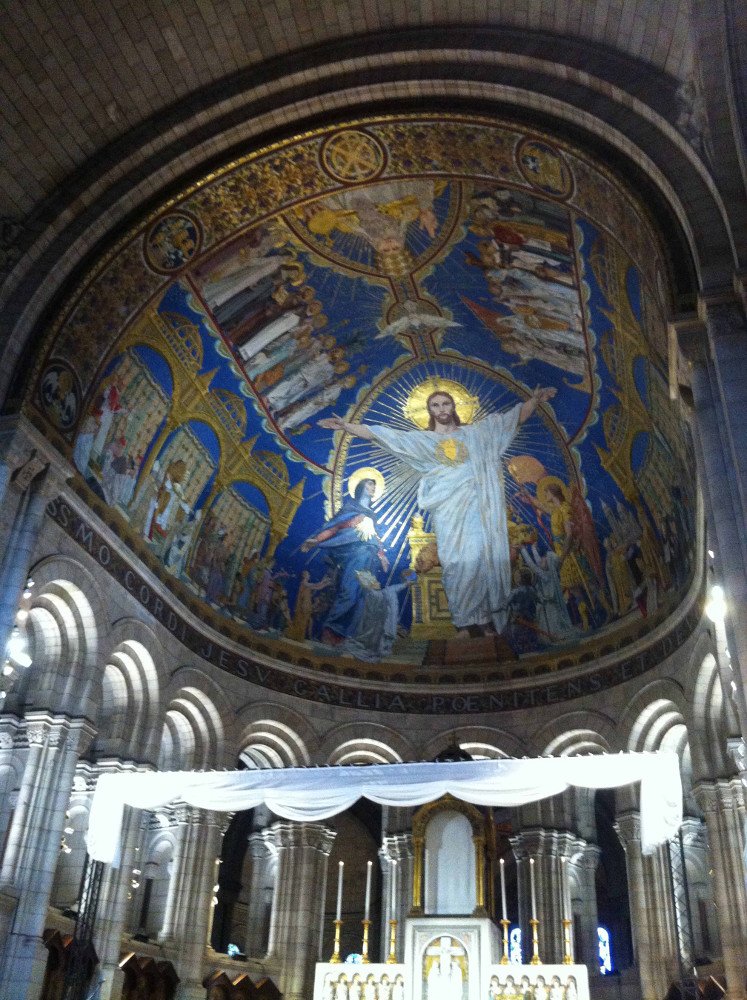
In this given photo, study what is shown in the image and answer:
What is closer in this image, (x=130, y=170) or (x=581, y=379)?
(x=130, y=170)

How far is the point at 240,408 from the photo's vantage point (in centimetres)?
1950

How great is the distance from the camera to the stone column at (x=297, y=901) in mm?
18375

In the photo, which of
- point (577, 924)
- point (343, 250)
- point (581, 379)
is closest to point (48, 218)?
point (343, 250)

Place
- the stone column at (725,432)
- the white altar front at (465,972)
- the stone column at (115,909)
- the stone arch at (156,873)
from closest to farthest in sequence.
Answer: the stone column at (725,432), the white altar front at (465,972), the stone column at (115,909), the stone arch at (156,873)

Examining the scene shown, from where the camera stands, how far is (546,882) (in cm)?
1894

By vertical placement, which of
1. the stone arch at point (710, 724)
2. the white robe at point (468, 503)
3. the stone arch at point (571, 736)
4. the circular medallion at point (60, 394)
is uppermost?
the white robe at point (468, 503)

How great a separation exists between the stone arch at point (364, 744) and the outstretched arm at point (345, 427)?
6.02m

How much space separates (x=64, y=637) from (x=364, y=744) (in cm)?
733

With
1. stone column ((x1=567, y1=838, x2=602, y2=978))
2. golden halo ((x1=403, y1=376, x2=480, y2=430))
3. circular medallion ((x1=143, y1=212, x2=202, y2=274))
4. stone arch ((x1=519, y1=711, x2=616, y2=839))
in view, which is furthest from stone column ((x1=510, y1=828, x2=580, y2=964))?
circular medallion ((x1=143, y1=212, x2=202, y2=274))

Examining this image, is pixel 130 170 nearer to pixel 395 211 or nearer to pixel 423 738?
pixel 395 211

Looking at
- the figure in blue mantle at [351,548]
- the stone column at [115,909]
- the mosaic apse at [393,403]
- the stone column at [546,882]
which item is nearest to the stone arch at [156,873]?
the stone column at [115,909]

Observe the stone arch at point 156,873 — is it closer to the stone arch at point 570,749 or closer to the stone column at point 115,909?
the stone column at point 115,909

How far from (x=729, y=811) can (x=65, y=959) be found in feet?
34.0

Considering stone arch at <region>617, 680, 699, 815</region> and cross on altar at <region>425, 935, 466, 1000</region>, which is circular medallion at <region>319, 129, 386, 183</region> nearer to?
stone arch at <region>617, 680, 699, 815</region>
